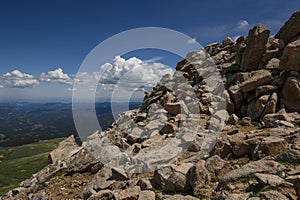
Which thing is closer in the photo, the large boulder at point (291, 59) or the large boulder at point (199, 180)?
the large boulder at point (199, 180)

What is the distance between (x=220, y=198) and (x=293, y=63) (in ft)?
67.4

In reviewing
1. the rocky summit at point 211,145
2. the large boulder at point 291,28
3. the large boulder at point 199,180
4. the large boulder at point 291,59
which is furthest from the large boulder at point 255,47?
the large boulder at point 199,180

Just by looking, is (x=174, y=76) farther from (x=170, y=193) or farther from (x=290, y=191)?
(x=290, y=191)

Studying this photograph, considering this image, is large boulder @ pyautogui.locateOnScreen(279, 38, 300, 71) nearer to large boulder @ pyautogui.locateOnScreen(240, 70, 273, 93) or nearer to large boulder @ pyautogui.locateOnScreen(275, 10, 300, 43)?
large boulder @ pyautogui.locateOnScreen(240, 70, 273, 93)

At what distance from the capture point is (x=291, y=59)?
24.6 meters

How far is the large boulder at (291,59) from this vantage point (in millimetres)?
24219

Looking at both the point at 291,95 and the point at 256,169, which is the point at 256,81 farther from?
the point at 256,169

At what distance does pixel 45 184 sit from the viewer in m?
21.5

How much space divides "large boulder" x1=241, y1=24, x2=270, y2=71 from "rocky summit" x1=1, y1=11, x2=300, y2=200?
0.13 metres

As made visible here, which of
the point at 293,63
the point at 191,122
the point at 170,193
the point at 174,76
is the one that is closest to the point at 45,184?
the point at 170,193

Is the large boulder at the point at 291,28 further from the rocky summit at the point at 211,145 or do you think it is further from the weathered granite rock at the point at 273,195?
the weathered granite rock at the point at 273,195

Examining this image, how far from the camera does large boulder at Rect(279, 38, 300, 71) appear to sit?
24219 millimetres

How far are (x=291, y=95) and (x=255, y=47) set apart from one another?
33.7 feet

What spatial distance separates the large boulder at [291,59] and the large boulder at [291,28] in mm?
6408
